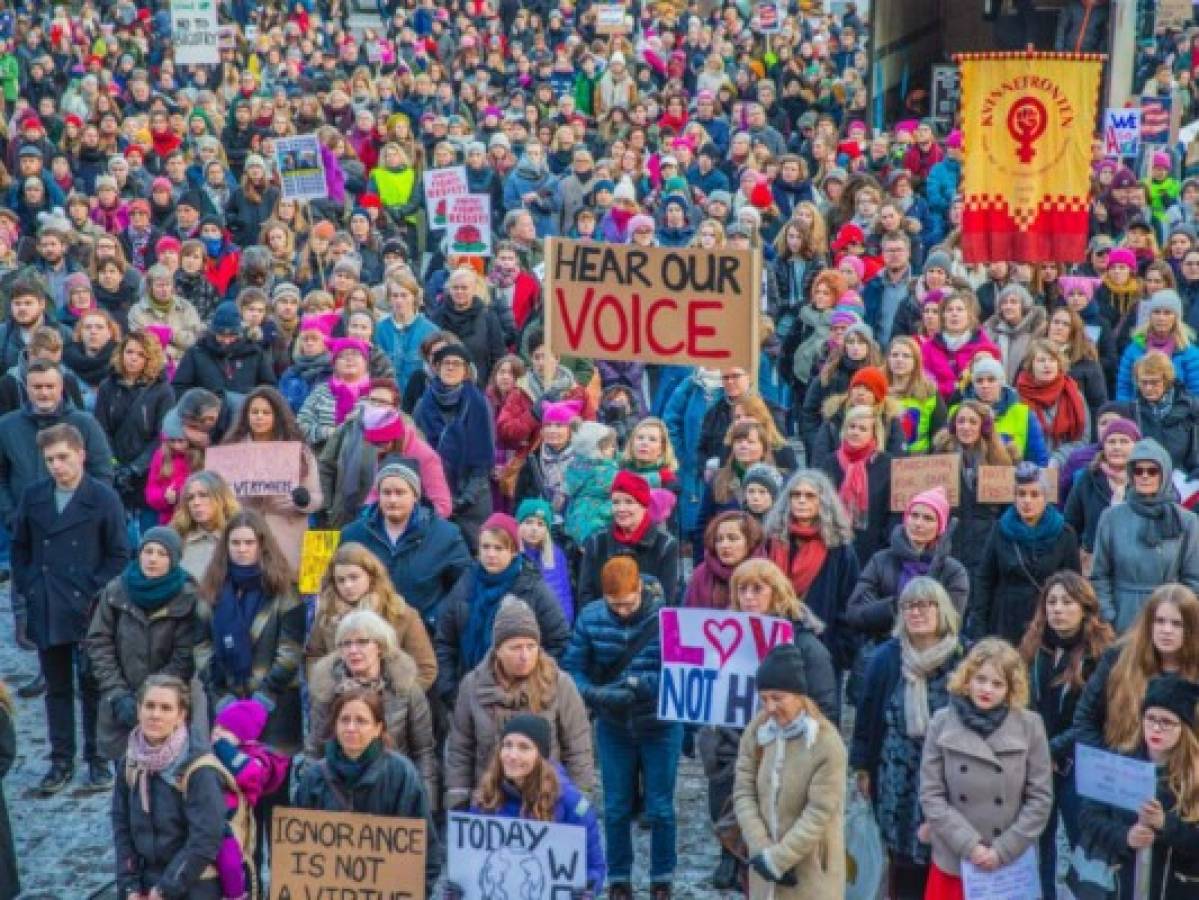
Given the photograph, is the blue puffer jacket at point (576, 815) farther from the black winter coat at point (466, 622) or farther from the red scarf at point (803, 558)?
the red scarf at point (803, 558)

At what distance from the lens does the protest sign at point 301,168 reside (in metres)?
17.2

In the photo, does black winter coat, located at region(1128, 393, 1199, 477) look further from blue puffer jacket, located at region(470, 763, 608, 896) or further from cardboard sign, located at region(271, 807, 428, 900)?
cardboard sign, located at region(271, 807, 428, 900)

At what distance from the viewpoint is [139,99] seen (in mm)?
24516

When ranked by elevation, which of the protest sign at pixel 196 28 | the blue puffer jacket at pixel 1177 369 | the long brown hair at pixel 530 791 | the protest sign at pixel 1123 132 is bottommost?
the long brown hair at pixel 530 791

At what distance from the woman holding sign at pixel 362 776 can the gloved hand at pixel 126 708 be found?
1610mm

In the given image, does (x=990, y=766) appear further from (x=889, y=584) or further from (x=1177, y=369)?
(x=1177, y=369)

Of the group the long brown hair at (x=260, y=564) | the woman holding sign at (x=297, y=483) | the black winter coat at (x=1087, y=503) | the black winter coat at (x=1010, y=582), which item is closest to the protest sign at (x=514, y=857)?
the long brown hair at (x=260, y=564)

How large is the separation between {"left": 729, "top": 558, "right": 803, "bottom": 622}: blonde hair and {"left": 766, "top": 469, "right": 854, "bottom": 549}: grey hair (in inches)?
37.6

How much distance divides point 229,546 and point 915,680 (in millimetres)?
2900

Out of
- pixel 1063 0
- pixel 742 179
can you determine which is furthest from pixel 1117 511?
pixel 1063 0

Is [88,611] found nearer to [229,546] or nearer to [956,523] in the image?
[229,546]

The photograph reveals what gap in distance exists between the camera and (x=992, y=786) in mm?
7379

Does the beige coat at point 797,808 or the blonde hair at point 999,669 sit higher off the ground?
the blonde hair at point 999,669

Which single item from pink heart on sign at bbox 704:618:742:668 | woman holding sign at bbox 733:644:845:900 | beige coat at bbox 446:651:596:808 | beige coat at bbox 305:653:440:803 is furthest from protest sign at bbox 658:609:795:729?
beige coat at bbox 305:653:440:803
